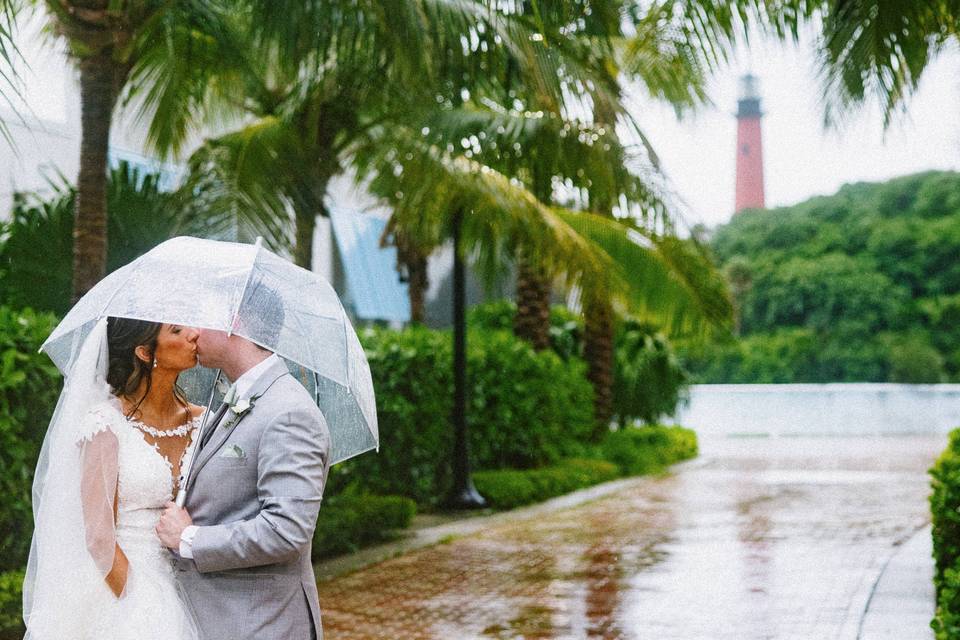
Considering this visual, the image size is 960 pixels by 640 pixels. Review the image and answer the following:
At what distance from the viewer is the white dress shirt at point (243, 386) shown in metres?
2.97

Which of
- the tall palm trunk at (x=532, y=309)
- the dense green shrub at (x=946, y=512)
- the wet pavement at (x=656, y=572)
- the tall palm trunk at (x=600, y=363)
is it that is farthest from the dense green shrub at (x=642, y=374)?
the dense green shrub at (x=946, y=512)

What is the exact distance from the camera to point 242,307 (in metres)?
3.16

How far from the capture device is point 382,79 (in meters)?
10.2

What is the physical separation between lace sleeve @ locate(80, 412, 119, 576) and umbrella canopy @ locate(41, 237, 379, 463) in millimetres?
335

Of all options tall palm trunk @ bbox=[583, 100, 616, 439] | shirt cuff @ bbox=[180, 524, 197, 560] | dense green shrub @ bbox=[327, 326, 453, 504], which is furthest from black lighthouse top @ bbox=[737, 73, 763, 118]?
shirt cuff @ bbox=[180, 524, 197, 560]

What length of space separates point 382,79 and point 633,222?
7020 mm

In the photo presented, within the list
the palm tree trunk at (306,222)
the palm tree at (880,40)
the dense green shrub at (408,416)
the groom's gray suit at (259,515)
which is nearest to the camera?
the groom's gray suit at (259,515)

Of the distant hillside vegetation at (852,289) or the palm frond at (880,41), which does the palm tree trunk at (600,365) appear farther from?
the distant hillside vegetation at (852,289)

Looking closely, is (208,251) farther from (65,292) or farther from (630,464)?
(630,464)

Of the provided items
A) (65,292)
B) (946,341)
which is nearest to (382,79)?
(65,292)

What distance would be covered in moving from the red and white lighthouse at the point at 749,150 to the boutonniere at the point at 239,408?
241 feet

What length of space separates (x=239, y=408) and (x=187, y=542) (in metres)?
0.35

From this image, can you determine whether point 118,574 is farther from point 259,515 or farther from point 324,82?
point 324,82

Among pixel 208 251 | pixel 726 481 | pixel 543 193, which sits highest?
pixel 543 193
